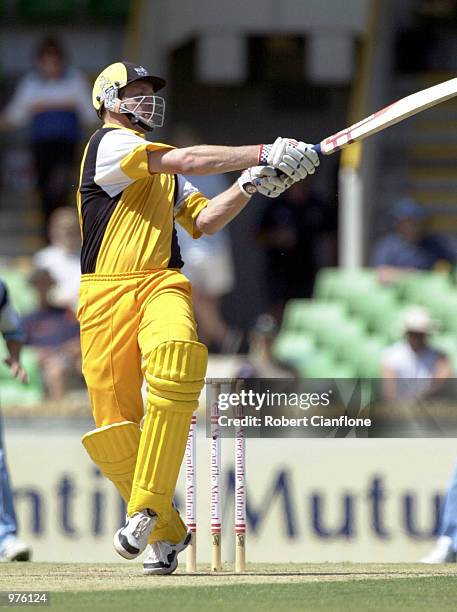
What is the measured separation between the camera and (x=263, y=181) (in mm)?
6410

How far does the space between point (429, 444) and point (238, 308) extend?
188 inches

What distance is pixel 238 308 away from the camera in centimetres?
1392

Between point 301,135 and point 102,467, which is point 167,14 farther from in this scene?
point 102,467

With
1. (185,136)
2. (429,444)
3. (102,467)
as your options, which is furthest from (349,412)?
(185,136)

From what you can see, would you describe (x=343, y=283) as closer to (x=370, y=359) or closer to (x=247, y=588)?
(x=370, y=359)

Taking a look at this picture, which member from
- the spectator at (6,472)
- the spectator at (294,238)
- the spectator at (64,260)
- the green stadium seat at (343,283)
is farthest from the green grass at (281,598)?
the spectator at (294,238)

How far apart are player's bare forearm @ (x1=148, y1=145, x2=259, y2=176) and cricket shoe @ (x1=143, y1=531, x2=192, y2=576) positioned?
4.49 ft

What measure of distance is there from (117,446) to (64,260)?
16.5 feet

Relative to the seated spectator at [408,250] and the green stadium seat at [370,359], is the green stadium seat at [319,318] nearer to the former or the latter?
the seated spectator at [408,250]

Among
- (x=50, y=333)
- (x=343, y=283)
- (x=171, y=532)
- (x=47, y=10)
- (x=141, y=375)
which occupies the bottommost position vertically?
(x=171, y=532)

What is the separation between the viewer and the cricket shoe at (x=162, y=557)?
6.50 metres

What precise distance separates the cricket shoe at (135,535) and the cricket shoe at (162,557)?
0.22m

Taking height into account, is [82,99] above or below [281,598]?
above

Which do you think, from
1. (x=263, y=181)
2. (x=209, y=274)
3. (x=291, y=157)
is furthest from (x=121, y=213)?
(x=209, y=274)
